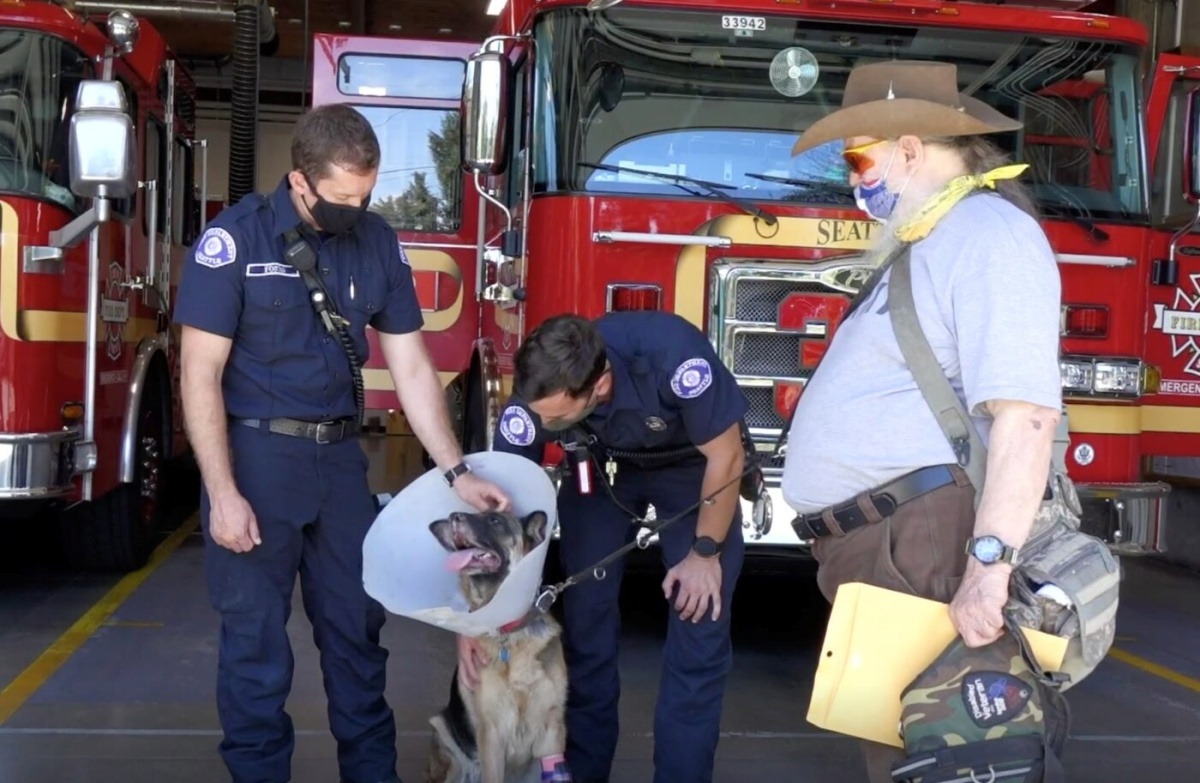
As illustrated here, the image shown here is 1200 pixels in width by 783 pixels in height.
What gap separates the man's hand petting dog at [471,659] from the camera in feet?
12.6

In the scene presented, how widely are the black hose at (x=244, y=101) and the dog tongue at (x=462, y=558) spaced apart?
7.03 meters

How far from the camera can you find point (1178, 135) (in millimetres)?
6566

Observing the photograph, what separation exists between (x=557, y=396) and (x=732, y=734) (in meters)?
2.13

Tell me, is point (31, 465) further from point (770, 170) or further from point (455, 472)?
point (770, 170)

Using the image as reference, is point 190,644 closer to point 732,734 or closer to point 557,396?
point 732,734

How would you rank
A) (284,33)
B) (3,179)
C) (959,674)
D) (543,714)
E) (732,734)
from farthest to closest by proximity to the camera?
(284,33), (3,179), (732,734), (543,714), (959,674)

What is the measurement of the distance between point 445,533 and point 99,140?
2.83 m

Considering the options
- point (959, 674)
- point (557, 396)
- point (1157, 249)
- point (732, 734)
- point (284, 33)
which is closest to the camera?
point (959, 674)

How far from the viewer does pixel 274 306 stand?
3.77m

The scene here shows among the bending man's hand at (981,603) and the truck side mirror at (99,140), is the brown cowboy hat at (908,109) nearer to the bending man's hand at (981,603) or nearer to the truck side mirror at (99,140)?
the bending man's hand at (981,603)

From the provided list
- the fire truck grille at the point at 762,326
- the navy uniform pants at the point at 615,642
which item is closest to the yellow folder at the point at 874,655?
the navy uniform pants at the point at 615,642

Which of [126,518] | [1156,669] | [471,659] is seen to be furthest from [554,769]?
[126,518]

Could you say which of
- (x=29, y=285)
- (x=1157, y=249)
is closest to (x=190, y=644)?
(x=29, y=285)

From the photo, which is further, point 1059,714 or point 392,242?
point 392,242
